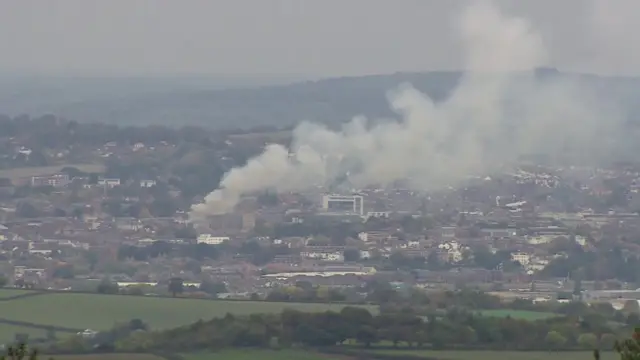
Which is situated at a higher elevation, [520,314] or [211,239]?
[211,239]

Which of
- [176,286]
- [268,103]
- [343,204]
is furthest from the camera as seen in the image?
[268,103]

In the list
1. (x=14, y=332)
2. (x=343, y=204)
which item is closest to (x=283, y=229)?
(x=343, y=204)

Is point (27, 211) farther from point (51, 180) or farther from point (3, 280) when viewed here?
point (3, 280)

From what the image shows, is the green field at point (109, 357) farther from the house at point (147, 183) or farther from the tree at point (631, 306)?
the house at point (147, 183)

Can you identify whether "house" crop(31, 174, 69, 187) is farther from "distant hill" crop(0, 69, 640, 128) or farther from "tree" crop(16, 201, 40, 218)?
"distant hill" crop(0, 69, 640, 128)

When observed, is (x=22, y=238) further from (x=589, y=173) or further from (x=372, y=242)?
(x=589, y=173)
